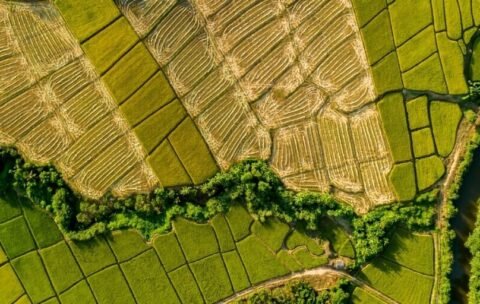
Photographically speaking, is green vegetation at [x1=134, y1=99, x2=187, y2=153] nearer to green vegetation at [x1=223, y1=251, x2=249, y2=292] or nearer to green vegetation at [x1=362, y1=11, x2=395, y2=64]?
green vegetation at [x1=223, y1=251, x2=249, y2=292]

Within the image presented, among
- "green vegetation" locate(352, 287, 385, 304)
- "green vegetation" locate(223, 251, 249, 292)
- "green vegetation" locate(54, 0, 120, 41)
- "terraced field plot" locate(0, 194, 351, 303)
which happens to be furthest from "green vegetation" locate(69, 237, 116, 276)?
"green vegetation" locate(352, 287, 385, 304)

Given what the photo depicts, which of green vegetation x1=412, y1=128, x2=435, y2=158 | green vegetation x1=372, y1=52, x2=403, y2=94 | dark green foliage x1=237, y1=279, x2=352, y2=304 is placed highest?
green vegetation x1=372, y1=52, x2=403, y2=94

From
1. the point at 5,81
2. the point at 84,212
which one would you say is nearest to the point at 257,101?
the point at 84,212

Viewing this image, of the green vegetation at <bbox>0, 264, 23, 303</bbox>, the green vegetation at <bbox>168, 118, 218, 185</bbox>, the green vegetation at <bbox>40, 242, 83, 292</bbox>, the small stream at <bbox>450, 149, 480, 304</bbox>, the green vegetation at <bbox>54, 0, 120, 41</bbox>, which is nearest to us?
the green vegetation at <bbox>54, 0, 120, 41</bbox>

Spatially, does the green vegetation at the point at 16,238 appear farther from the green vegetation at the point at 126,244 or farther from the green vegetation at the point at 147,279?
the green vegetation at the point at 147,279

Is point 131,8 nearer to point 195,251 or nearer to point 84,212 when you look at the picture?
point 84,212

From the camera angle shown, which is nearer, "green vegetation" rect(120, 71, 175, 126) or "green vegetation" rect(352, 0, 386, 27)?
"green vegetation" rect(120, 71, 175, 126)
